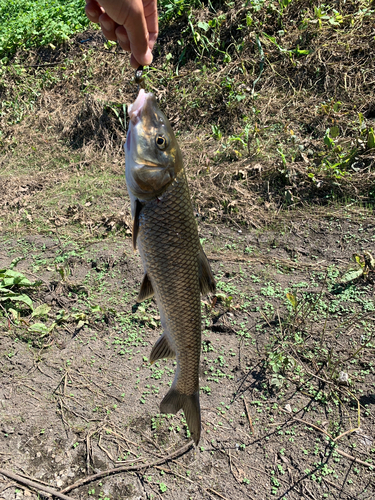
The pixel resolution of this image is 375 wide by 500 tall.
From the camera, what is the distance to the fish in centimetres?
195

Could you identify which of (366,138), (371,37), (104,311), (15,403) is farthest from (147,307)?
(371,37)

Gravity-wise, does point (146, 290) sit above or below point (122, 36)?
below

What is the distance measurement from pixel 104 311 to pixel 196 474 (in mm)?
1854

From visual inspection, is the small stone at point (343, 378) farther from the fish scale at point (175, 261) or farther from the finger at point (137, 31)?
the finger at point (137, 31)

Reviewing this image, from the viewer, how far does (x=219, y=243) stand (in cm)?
489

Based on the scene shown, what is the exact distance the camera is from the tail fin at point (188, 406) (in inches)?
90.2

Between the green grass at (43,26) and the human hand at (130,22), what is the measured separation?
25.2ft

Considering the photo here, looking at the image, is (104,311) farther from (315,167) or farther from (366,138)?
(366,138)

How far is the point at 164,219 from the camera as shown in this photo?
1.97 meters

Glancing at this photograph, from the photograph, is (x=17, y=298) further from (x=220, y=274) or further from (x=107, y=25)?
(x=107, y=25)

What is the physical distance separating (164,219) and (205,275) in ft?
1.25

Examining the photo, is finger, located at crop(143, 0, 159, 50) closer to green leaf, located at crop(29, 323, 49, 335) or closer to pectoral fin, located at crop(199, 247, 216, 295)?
pectoral fin, located at crop(199, 247, 216, 295)

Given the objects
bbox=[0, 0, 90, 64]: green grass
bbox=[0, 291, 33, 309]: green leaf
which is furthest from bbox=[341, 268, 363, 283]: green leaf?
bbox=[0, 0, 90, 64]: green grass

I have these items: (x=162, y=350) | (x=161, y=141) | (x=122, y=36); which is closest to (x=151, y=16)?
(x=122, y=36)
